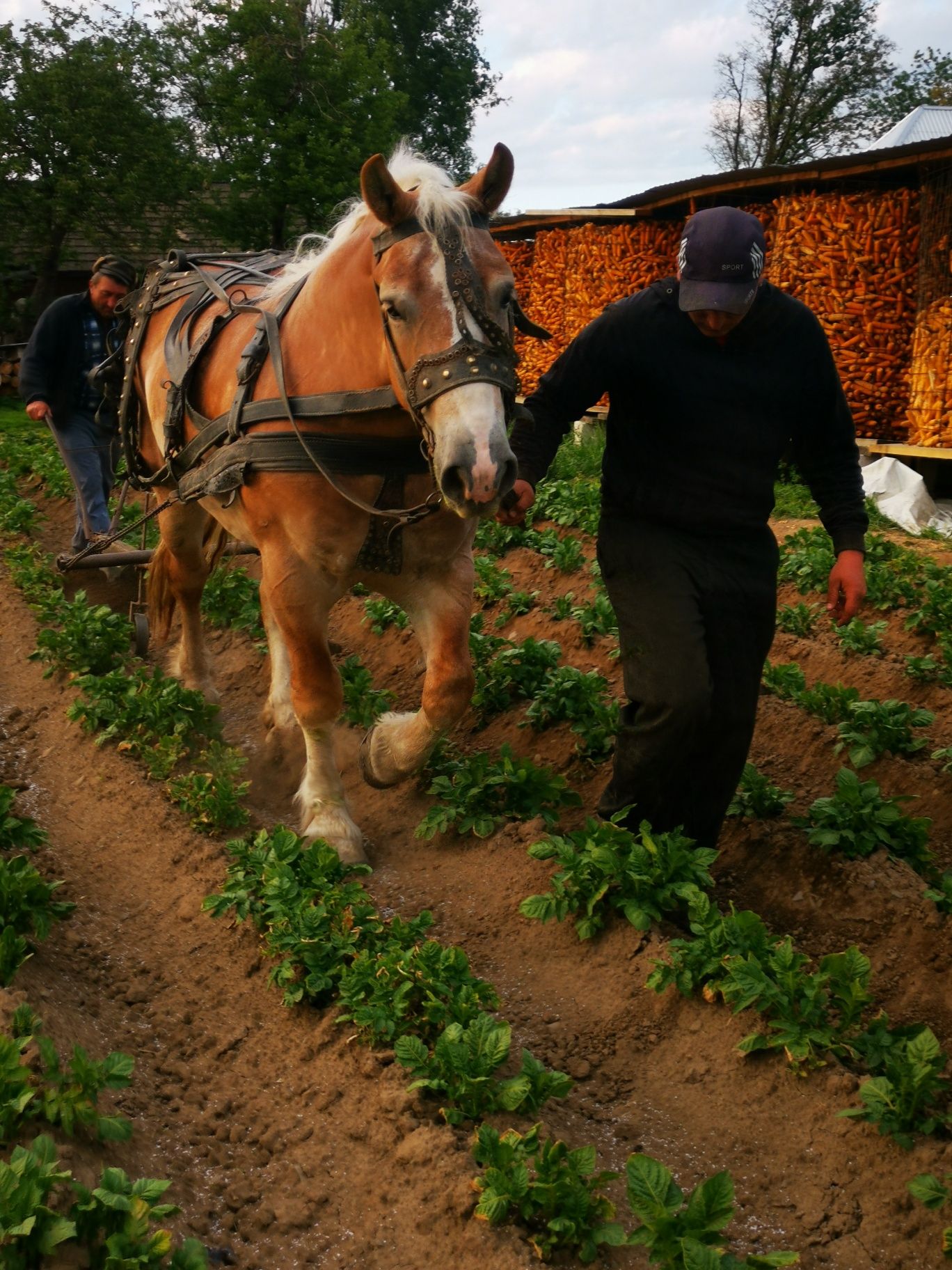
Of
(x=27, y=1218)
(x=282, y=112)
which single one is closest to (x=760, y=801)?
(x=27, y=1218)

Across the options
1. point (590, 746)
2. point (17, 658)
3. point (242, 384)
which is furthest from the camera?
point (17, 658)

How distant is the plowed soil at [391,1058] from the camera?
2.41 metres

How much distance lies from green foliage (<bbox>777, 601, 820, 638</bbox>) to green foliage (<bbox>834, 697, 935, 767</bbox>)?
4.80ft

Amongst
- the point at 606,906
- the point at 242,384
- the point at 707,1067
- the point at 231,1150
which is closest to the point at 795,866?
the point at 606,906

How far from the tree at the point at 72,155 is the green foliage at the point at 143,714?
21.4 meters

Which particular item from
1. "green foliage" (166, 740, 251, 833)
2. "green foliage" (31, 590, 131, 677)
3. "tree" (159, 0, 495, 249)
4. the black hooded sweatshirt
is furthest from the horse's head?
"tree" (159, 0, 495, 249)

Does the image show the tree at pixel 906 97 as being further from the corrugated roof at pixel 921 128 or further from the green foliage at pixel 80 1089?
the green foliage at pixel 80 1089

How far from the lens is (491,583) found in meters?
6.83

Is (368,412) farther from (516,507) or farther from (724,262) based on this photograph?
(724,262)

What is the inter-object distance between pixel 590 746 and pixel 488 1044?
2088 mm

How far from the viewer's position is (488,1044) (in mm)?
2625

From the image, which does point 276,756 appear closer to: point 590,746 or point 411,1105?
point 590,746

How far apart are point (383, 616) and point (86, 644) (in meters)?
1.55

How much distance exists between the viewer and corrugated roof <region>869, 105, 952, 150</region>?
19.6 metres
